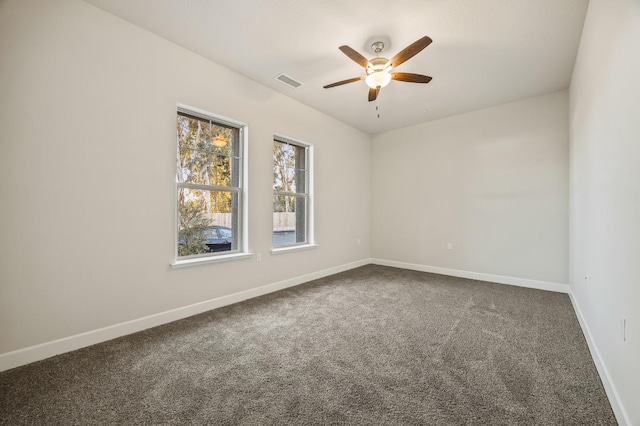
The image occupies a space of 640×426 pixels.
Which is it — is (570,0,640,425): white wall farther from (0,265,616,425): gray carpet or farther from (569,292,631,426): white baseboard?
(0,265,616,425): gray carpet

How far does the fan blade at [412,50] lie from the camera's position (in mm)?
2239

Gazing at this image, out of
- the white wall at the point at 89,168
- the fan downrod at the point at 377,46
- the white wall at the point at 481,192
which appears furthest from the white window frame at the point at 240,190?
the white wall at the point at 481,192

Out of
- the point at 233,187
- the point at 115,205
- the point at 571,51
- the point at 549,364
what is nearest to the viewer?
the point at 549,364

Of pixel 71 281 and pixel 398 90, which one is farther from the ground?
pixel 398 90

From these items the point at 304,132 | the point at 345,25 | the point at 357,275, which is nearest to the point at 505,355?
the point at 357,275

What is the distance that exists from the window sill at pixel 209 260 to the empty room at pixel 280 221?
28 mm

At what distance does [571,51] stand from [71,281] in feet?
17.8

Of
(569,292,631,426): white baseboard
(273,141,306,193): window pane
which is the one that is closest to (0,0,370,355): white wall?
(273,141,306,193): window pane

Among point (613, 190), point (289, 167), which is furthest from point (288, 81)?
point (613, 190)

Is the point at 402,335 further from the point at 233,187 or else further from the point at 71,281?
the point at 71,281

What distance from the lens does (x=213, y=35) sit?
2732 millimetres

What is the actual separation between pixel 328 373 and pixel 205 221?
7.42 ft

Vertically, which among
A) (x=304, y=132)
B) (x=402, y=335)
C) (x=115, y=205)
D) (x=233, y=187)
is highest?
(x=304, y=132)

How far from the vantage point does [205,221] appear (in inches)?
129
